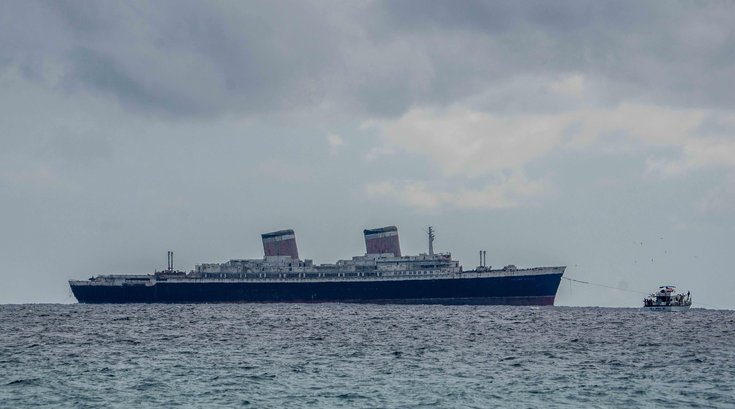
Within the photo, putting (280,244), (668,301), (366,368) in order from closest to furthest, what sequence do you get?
(366,368), (668,301), (280,244)

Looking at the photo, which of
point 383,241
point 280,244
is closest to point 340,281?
point 383,241

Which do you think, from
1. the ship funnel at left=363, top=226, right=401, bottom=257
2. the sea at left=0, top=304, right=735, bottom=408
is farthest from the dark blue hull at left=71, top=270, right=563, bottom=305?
the sea at left=0, top=304, right=735, bottom=408

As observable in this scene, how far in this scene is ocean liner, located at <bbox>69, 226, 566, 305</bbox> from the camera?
5295 inches

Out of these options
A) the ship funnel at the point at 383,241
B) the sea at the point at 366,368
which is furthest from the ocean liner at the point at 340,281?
the sea at the point at 366,368

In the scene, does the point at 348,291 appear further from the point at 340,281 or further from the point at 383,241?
the point at 383,241

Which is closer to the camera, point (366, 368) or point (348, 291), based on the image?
point (366, 368)

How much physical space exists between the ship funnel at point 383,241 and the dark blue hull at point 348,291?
7927mm

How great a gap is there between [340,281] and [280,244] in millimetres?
15798

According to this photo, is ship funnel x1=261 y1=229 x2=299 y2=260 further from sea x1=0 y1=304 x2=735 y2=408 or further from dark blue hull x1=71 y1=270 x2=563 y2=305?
sea x1=0 y1=304 x2=735 y2=408

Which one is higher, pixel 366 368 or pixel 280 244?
pixel 280 244

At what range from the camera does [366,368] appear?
1636 inches

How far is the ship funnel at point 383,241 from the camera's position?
485 ft

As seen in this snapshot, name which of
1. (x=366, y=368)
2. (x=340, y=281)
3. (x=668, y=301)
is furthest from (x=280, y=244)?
(x=366, y=368)

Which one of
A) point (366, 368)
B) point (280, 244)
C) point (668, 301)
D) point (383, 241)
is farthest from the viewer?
point (280, 244)
